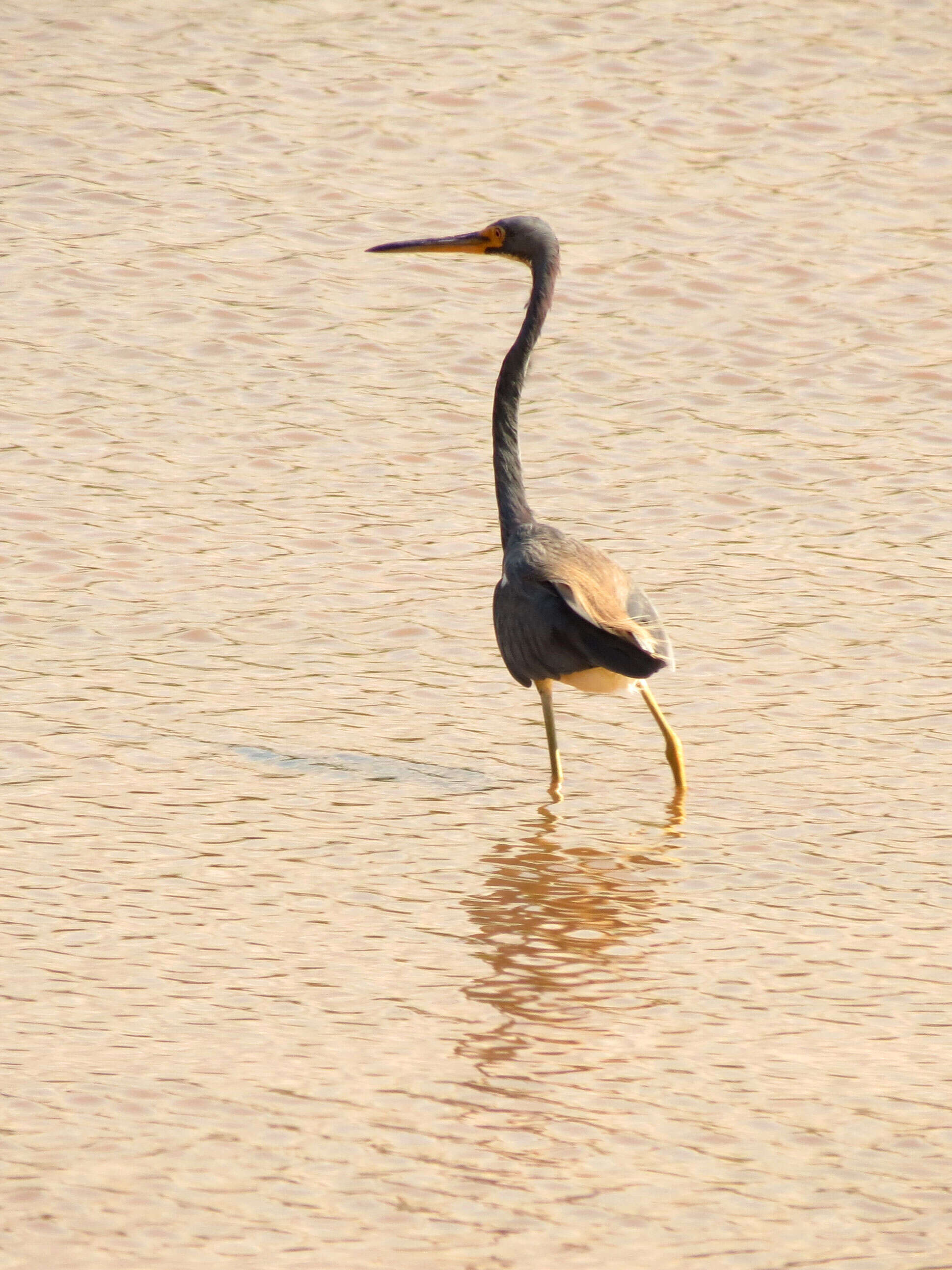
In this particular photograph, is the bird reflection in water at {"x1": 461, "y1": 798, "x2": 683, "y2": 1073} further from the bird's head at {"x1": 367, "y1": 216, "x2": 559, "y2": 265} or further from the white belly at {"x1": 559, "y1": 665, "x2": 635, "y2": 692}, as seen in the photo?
the bird's head at {"x1": 367, "y1": 216, "x2": 559, "y2": 265}

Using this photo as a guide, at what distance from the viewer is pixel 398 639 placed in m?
9.23

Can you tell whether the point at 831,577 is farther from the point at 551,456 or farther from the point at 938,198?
the point at 938,198

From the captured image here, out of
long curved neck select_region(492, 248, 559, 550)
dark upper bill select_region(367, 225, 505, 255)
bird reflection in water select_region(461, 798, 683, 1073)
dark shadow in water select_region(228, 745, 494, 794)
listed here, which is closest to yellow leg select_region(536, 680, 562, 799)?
bird reflection in water select_region(461, 798, 683, 1073)

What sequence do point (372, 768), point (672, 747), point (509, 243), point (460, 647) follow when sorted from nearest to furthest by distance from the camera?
point (672, 747), point (372, 768), point (509, 243), point (460, 647)

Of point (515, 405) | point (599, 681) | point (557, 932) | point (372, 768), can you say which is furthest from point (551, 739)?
point (515, 405)

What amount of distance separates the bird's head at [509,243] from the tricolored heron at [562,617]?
496 millimetres

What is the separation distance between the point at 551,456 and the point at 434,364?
1.48 m

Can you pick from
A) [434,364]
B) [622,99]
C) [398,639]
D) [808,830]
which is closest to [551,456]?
[434,364]

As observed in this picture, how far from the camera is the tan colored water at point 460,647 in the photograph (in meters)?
5.19

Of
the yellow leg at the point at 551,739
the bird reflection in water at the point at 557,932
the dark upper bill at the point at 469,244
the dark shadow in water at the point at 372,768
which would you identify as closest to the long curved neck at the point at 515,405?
the dark upper bill at the point at 469,244

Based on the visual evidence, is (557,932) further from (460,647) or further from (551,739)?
(460,647)

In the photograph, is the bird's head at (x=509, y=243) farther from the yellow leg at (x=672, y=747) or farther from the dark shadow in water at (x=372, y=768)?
the dark shadow in water at (x=372, y=768)

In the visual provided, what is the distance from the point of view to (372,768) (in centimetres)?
800

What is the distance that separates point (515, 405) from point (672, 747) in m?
1.80
